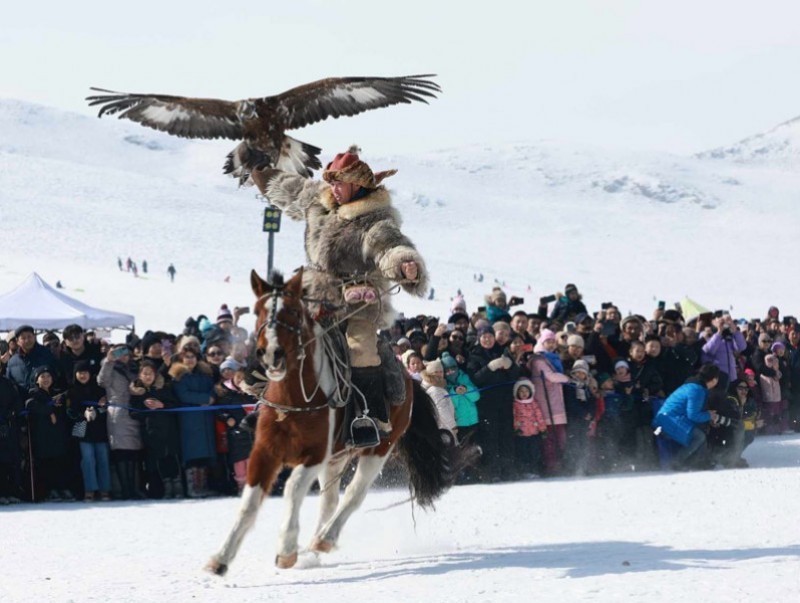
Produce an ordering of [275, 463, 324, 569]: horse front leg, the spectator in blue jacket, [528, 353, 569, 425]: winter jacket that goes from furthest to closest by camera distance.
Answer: [528, 353, 569, 425]: winter jacket
the spectator in blue jacket
[275, 463, 324, 569]: horse front leg

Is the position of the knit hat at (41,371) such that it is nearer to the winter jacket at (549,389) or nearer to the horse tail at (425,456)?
the horse tail at (425,456)

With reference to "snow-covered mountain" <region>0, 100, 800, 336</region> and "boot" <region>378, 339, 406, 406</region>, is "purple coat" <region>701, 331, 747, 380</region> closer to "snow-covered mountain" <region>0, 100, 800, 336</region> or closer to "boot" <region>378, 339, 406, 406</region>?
"boot" <region>378, 339, 406, 406</region>

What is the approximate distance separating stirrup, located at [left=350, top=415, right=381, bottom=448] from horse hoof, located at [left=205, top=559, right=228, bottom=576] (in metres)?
1.34

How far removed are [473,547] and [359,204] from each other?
2445mm

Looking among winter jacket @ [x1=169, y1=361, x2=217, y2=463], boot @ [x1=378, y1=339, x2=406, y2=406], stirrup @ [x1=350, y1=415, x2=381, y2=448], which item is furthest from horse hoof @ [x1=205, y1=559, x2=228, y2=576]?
winter jacket @ [x1=169, y1=361, x2=217, y2=463]

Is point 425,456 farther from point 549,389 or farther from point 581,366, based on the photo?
point 581,366

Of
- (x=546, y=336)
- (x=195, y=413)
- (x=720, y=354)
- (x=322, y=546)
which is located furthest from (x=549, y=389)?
(x=322, y=546)

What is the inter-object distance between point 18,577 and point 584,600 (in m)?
3.53

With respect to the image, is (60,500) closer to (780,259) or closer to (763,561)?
(763,561)

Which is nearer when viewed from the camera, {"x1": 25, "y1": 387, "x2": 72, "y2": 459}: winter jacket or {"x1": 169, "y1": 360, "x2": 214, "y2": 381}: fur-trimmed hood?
{"x1": 25, "y1": 387, "x2": 72, "y2": 459}: winter jacket

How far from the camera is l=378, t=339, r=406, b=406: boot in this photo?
365 inches

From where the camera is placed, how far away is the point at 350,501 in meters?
9.20

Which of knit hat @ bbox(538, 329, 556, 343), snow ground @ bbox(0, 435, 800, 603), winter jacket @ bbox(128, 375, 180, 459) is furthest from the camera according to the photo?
knit hat @ bbox(538, 329, 556, 343)

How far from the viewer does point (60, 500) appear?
42.8 ft
